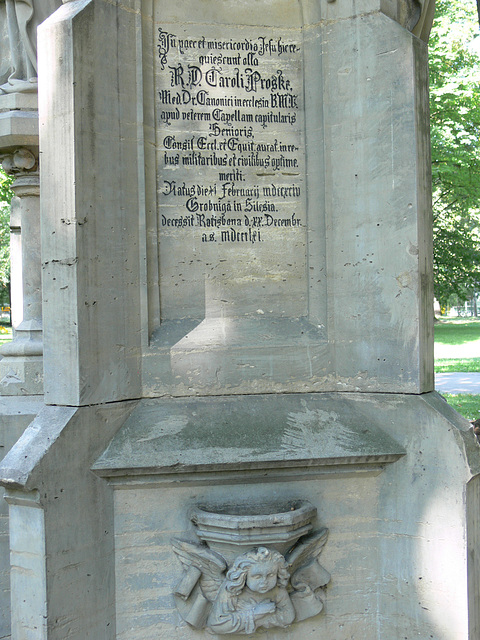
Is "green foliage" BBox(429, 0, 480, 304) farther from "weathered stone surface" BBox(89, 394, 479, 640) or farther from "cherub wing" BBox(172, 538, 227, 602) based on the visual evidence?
"cherub wing" BBox(172, 538, 227, 602)

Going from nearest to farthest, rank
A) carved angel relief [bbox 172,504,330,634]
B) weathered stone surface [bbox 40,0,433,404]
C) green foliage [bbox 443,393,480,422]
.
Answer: carved angel relief [bbox 172,504,330,634] → weathered stone surface [bbox 40,0,433,404] → green foliage [bbox 443,393,480,422]

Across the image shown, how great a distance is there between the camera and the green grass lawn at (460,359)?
11.5 meters

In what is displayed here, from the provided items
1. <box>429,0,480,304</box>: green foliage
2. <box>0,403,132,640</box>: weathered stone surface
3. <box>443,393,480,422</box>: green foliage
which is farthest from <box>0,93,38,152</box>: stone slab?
<box>429,0,480,304</box>: green foliage

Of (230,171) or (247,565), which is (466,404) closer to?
(230,171)

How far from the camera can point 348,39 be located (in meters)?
3.89

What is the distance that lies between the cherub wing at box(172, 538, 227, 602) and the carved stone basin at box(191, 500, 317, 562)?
6 cm

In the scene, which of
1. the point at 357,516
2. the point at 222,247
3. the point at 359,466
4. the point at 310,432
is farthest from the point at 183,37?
the point at 357,516

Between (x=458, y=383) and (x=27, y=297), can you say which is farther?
(x=458, y=383)

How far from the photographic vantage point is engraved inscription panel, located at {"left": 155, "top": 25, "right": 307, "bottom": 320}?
3.86 metres

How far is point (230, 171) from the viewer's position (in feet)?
12.8

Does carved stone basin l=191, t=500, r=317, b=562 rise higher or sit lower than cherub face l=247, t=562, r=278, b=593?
higher

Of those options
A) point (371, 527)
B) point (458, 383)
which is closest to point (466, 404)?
point (458, 383)

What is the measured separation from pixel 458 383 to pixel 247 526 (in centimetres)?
1284

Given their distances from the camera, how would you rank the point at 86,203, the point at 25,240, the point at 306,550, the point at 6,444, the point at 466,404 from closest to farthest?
the point at 86,203 → the point at 306,550 → the point at 6,444 → the point at 25,240 → the point at 466,404
